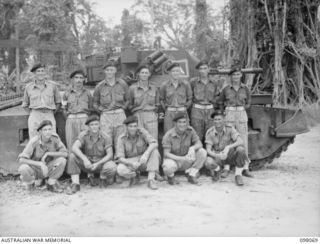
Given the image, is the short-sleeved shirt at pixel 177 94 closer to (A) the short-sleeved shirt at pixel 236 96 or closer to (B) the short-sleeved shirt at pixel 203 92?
(B) the short-sleeved shirt at pixel 203 92

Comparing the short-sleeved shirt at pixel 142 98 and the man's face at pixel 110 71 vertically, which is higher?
the man's face at pixel 110 71

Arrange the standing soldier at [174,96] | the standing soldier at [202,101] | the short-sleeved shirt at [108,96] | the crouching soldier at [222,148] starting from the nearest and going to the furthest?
1. the crouching soldier at [222,148]
2. the short-sleeved shirt at [108,96]
3. the standing soldier at [174,96]
4. the standing soldier at [202,101]

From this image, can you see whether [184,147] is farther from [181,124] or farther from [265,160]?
[265,160]

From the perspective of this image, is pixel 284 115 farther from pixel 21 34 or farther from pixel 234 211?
pixel 21 34

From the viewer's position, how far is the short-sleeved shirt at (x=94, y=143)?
5.81m

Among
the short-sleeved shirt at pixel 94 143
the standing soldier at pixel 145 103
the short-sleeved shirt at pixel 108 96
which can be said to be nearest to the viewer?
the short-sleeved shirt at pixel 94 143

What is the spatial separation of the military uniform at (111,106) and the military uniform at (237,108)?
1.54 metres

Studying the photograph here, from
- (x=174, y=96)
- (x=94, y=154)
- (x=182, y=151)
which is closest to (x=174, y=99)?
(x=174, y=96)

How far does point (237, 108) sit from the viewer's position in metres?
6.56

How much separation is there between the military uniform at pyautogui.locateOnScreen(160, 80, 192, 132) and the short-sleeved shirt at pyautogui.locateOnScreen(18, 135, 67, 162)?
60.9 inches

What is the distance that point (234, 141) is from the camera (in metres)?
6.27

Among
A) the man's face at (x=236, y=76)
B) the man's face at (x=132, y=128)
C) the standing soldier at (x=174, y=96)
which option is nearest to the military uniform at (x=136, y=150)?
the man's face at (x=132, y=128)

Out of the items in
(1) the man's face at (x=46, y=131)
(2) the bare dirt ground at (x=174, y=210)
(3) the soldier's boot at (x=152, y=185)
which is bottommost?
(2) the bare dirt ground at (x=174, y=210)

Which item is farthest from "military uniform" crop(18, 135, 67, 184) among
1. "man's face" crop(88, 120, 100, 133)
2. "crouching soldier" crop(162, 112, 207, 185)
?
"crouching soldier" crop(162, 112, 207, 185)
